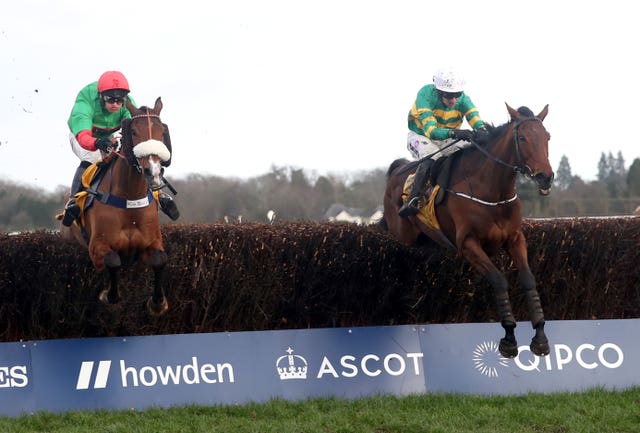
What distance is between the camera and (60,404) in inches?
254

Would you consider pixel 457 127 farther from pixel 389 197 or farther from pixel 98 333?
pixel 98 333

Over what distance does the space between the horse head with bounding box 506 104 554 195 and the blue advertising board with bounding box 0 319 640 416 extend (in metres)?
1.28

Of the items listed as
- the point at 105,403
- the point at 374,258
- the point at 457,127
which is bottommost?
the point at 105,403

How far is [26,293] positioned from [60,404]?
1.35 meters

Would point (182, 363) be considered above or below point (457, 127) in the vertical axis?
below

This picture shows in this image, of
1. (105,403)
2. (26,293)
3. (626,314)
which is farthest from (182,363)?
(626,314)

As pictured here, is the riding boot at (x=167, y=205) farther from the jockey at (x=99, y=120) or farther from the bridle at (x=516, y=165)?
the bridle at (x=516, y=165)

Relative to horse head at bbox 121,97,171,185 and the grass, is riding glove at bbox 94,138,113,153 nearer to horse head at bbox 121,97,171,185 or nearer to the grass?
horse head at bbox 121,97,171,185

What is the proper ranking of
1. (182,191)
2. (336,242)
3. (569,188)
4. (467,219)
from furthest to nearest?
1. (569,188)
2. (182,191)
3. (336,242)
4. (467,219)

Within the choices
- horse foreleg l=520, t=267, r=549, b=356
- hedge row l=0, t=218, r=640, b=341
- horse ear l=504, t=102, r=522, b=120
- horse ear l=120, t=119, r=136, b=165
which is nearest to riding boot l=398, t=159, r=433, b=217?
hedge row l=0, t=218, r=640, b=341

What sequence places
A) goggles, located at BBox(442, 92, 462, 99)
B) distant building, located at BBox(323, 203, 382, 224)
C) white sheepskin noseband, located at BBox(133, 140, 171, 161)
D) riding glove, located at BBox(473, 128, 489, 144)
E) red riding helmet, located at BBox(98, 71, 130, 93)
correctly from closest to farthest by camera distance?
white sheepskin noseband, located at BBox(133, 140, 171, 161)
red riding helmet, located at BBox(98, 71, 130, 93)
riding glove, located at BBox(473, 128, 489, 144)
goggles, located at BBox(442, 92, 462, 99)
distant building, located at BBox(323, 203, 382, 224)

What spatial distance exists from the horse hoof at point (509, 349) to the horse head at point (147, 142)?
2.79 meters

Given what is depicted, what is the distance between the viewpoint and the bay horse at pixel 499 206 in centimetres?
668

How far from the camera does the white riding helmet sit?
317 inches
